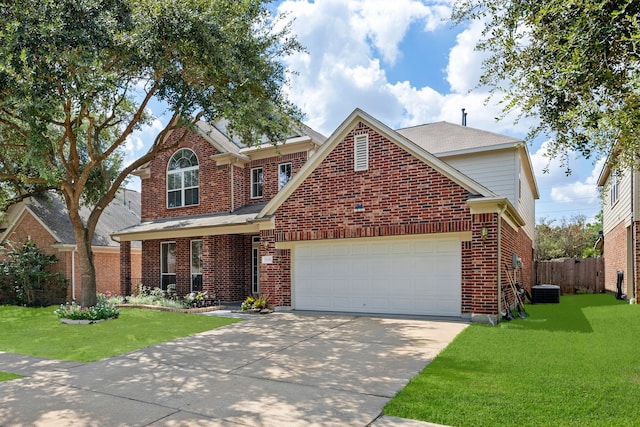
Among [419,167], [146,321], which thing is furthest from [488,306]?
[146,321]

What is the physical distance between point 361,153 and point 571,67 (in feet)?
24.3

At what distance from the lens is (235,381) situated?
20.9 ft

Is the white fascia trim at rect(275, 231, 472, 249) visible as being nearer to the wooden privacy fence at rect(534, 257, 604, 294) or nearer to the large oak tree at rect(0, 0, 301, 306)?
the large oak tree at rect(0, 0, 301, 306)

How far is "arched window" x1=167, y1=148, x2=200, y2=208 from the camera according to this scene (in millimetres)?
18594

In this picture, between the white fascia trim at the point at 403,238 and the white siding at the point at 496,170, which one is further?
the white siding at the point at 496,170

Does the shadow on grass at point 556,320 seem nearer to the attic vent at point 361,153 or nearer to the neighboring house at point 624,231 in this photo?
the neighboring house at point 624,231

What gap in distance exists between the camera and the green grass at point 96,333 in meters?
8.96

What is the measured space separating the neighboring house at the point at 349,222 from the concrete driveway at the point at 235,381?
6.77 feet

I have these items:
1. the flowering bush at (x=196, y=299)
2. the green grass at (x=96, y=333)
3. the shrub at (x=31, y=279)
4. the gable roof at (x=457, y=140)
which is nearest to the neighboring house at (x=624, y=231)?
the gable roof at (x=457, y=140)

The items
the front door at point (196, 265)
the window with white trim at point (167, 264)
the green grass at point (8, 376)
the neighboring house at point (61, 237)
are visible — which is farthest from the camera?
the neighboring house at point (61, 237)

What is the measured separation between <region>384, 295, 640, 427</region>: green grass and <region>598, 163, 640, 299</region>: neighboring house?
206 inches

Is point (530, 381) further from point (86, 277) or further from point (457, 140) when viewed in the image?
point (86, 277)

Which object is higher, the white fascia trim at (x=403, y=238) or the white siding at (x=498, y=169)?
the white siding at (x=498, y=169)

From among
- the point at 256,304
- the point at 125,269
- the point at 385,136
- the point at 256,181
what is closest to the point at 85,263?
the point at 125,269
